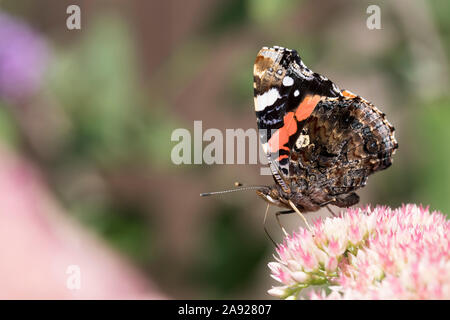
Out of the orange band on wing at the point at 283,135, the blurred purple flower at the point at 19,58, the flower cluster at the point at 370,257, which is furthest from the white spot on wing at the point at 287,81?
the blurred purple flower at the point at 19,58

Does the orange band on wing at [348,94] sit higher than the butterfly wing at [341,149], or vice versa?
the orange band on wing at [348,94]

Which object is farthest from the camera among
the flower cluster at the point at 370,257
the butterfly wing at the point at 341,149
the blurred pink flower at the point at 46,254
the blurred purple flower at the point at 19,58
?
the blurred purple flower at the point at 19,58

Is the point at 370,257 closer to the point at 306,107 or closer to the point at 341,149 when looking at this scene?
the point at 341,149

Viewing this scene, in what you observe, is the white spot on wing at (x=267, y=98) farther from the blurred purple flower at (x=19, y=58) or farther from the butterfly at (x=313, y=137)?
the blurred purple flower at (x=19, y=58)

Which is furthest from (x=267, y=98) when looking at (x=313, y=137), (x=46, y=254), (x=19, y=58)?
(x=19, y=58)

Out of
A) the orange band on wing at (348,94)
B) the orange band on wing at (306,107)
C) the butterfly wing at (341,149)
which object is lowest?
the butterfly wing at (341,149)

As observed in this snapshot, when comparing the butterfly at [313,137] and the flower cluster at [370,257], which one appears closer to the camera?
the flower cluster at [370,257]
